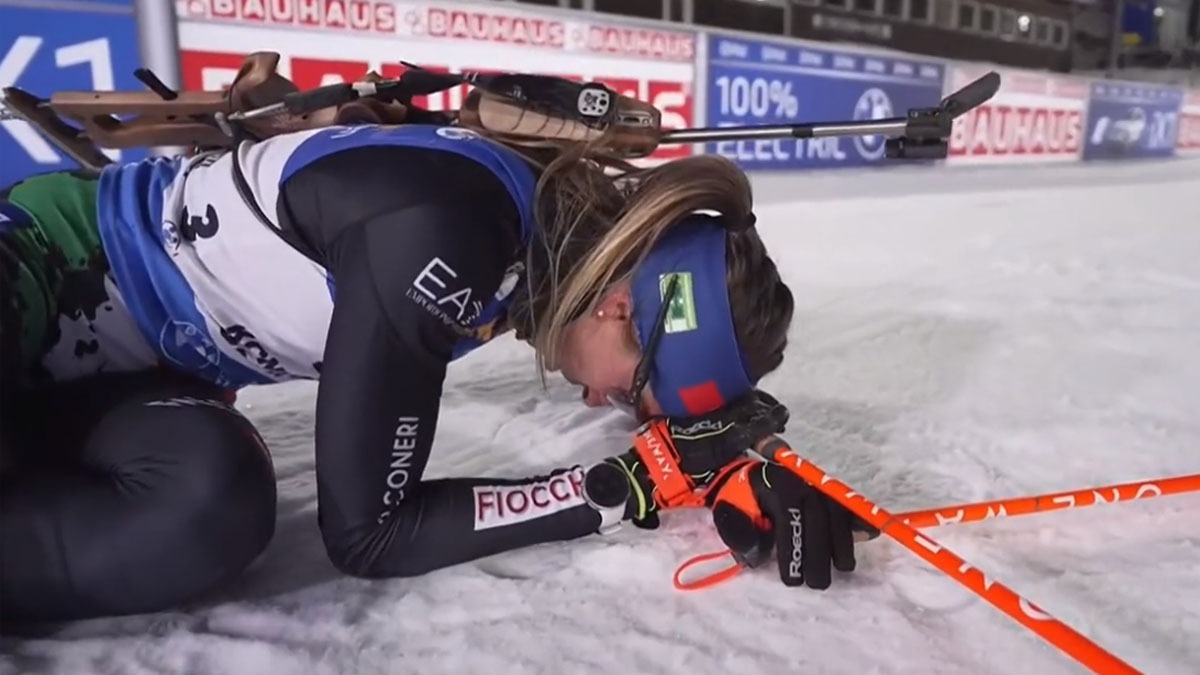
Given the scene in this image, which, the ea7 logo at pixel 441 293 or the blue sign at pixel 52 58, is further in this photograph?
the blue sign at pixel 52 58

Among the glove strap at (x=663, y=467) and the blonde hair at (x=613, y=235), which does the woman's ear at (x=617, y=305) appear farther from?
the glove strap at (x=663, y=467)

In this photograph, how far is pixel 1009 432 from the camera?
1.25m

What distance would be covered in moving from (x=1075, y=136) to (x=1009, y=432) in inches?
224

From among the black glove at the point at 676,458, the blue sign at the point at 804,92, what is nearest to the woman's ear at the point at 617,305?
the black glove at the point at 676,458

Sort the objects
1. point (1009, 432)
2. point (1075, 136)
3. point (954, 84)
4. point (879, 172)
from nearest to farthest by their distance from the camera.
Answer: point (1009, 432)
point (879, 172)
point (954, 84)
point (1075, 136)

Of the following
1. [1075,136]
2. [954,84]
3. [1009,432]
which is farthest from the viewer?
[1075,136]

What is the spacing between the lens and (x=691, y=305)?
83cm

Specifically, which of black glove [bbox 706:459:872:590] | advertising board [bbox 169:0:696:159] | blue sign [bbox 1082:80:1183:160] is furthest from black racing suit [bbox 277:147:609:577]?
blue sign [bbox 1082:80:1183:160]

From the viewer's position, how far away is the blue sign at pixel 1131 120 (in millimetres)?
6277

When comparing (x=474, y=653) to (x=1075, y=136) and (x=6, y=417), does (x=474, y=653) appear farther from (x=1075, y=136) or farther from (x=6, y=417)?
(x=1075, y=136)

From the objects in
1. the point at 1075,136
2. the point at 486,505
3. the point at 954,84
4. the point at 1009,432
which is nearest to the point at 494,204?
the point at 486,505

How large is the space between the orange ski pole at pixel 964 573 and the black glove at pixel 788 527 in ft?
0.07

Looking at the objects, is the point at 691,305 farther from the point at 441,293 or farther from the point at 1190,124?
the point at 1190,124

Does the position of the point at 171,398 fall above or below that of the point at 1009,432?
above
